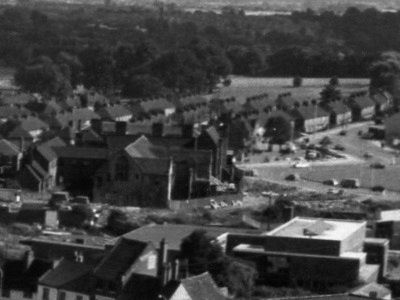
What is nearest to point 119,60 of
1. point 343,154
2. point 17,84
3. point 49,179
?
point 17,84

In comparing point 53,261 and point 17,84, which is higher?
point 53,261

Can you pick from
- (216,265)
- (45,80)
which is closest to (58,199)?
(216,265)

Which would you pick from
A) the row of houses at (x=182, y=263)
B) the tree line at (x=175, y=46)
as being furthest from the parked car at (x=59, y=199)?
the tree line at (x=175, y=46)

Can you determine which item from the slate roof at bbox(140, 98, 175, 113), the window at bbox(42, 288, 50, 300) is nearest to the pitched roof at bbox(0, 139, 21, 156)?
the slate roof at bbox(140, 98, 175, 113)

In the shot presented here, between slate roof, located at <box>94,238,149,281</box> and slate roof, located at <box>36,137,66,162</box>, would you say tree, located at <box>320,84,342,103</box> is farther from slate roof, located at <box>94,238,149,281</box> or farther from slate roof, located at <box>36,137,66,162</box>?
slate roof, located at <box>94,238,149,281</box>

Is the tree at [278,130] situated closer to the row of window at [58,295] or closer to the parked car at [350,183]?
the parked car at [350,183]

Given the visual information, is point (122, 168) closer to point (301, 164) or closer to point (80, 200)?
point (80, 200)

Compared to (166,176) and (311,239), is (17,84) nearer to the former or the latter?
(166,176)
